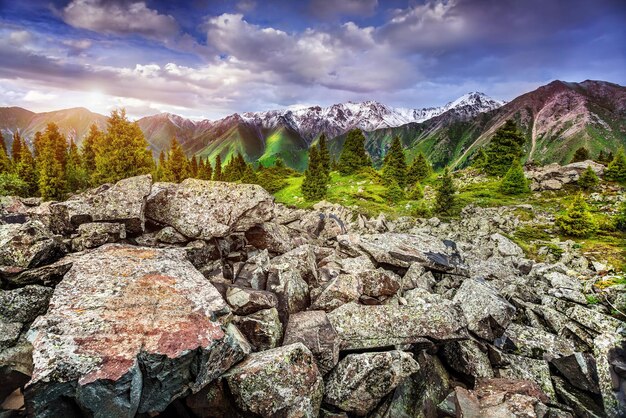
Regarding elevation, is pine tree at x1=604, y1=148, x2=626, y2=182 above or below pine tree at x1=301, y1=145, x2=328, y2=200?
above

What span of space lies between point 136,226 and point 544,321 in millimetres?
18256

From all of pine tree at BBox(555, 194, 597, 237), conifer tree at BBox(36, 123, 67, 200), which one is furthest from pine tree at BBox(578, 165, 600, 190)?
conifer tree at BBox(36, 123, 67, 200)

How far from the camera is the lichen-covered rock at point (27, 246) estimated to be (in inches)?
372

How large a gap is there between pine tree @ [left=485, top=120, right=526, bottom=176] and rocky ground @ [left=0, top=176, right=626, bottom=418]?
224 ft

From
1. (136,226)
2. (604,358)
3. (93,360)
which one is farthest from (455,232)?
(93,360)

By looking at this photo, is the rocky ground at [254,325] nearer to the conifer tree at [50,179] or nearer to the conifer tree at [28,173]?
the conifer tree at [50,179]

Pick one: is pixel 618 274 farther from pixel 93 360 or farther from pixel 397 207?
pixel 397 207

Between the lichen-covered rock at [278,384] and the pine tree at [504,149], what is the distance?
83045 millimetres

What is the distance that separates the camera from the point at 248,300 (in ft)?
34.5

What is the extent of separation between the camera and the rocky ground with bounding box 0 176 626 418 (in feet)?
23.7

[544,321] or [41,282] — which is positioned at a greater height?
[41,282]

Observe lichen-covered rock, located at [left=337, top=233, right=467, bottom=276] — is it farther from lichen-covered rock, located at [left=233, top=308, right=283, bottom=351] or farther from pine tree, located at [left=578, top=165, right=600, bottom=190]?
pine tree, located at [left=578, top=165, right=600, bottom=190]

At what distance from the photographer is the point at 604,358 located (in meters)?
10.7

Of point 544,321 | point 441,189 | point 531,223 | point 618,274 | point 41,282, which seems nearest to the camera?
point 41,282
